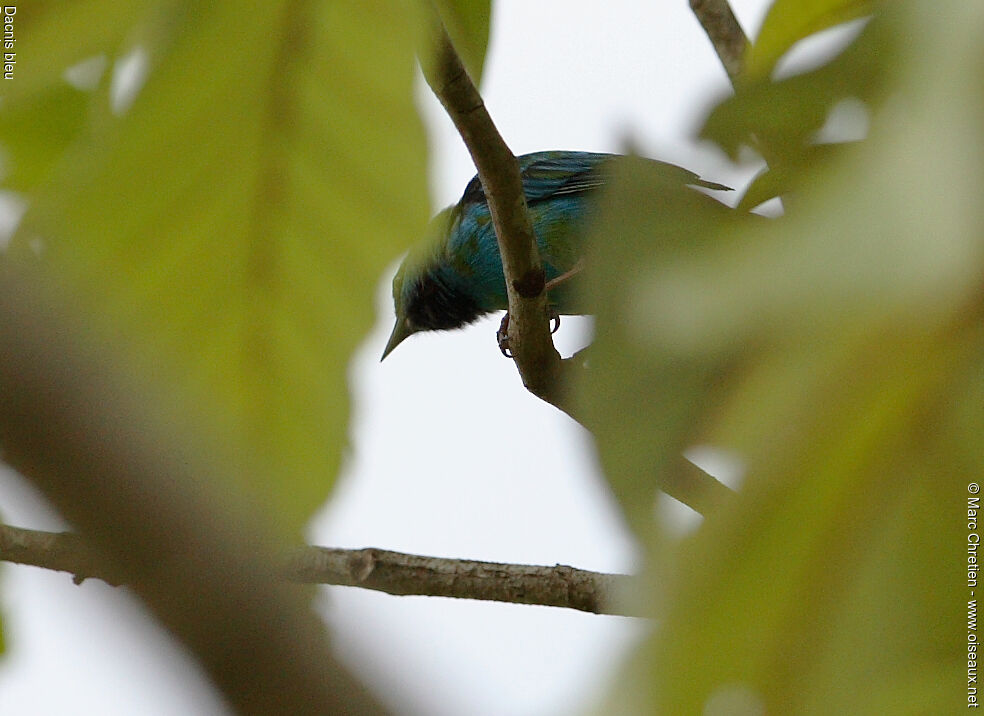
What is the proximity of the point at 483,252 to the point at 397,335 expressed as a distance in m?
1.01

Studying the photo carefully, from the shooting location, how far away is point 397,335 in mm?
6719

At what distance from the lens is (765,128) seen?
0.61 m

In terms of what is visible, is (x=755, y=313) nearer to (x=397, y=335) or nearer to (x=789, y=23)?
(x=789, y=23)

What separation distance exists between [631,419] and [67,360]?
296mm

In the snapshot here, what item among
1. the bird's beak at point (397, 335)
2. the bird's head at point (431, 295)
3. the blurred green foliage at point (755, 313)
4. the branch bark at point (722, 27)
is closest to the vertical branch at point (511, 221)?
the blurred green foliage at point (755, 313)

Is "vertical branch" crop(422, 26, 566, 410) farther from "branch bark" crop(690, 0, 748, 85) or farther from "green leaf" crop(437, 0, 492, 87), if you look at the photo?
"branch bark" crop(690, 0, 748, 85)

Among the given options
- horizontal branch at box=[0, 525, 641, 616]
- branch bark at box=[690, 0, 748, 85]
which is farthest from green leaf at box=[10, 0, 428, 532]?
branch bark at box=[690, 0, 748, 85]

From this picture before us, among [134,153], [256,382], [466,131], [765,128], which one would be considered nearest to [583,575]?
[466,131]

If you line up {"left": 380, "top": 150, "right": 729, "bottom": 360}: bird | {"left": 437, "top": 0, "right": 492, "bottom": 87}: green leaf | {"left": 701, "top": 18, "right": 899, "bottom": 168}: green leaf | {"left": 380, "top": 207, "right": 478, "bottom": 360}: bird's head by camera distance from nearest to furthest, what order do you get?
{"left": 701, "top": 18, "right": 899, "bottom": 168}: green leaf < {"left": 437, "top": 0, "right": 492, "bottom": 87}: green leaf < {"left": 380, "top": 150, "right": 729, "bottom": 360}: bird < {"left": 380, "top": 207, "right": 478, "bottom": 360}: bird's head

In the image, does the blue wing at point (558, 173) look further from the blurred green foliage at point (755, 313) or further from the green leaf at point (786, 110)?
the green leaf at point (786, 110)

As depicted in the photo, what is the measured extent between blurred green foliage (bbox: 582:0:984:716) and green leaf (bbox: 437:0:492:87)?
1.43 ft

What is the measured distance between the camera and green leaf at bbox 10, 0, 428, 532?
105 centimetres

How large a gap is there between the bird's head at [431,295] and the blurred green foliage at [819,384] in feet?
18.3

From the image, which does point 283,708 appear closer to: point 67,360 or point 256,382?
point 67,360
